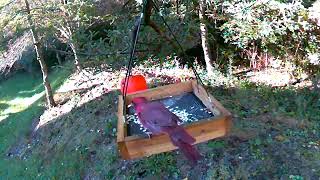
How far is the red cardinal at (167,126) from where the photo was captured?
6.58 ft

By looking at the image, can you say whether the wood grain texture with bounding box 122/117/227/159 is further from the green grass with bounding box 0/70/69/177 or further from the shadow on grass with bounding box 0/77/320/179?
the green grass with bounding box 0/70/69/177

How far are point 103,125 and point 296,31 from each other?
3906 millimetres

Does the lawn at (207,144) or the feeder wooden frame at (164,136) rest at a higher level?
the feeder wooden frame at (164,136)

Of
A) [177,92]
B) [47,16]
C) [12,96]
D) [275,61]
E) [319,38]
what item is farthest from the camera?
[12,96]

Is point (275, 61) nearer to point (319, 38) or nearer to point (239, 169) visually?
point (319, 38)

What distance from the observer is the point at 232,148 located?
4938mm

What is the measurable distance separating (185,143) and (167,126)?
0.70 feet

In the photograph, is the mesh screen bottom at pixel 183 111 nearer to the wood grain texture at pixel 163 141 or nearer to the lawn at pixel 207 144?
the wood grain texture at pixel 163 141

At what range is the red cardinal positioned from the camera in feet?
6.58

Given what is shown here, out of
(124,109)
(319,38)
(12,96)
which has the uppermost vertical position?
(124,109)

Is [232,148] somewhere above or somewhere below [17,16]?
below

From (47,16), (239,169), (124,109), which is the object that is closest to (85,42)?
(47,16)

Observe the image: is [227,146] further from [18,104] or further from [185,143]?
[18,104]

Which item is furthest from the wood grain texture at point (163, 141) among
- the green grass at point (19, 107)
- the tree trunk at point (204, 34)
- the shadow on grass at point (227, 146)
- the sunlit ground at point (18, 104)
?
the sunlit ground at point (18, 104)
